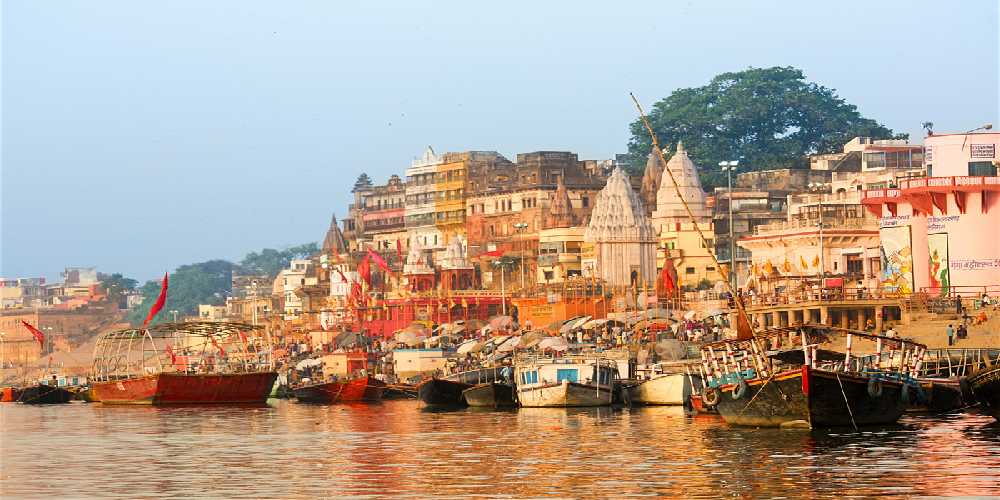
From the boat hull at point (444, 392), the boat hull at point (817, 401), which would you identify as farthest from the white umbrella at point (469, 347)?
the boat hull at point (817, 401)

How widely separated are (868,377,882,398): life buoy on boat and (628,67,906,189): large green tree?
9507cm

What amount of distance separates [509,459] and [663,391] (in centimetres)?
2215

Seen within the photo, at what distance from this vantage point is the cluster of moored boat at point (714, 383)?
4184 centimetres

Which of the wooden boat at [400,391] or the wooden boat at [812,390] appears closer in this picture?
the wooden boat at [812,390]

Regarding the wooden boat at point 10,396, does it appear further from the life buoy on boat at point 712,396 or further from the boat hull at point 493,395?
the life buoy on boat at point 712,396

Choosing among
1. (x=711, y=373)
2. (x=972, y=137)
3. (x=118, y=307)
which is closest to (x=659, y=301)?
(x=972, y=137)

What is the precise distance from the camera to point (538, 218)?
4882 inches

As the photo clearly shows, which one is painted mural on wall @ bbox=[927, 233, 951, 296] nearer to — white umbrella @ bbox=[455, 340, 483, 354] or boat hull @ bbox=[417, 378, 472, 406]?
boat hull @ bbox=[417, 378, 472, 406]

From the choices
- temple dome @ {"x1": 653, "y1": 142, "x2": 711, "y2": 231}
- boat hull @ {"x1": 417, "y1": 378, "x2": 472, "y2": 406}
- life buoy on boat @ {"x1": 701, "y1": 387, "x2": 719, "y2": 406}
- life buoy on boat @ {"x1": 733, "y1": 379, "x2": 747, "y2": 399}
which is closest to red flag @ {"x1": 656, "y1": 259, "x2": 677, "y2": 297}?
temple dome @ {"x1": 653, "y1": 142, "x2": 711, "y2": 231}

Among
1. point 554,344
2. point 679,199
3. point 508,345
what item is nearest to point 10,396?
point 508,345

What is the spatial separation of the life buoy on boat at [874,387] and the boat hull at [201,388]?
117 ft

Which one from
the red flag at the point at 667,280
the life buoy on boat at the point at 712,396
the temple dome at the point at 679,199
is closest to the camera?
the life buoy on boat at the point at 712,396

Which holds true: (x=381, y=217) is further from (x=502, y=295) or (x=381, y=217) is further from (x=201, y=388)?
(x=201, y=388)

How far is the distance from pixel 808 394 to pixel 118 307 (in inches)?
6203
